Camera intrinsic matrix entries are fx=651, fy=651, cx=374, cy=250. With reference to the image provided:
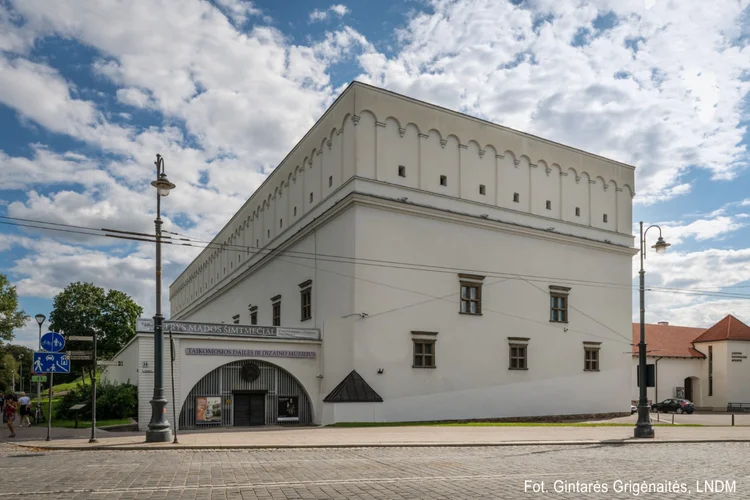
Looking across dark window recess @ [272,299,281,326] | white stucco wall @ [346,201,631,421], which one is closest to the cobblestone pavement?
white stucco wall @ [346,201,631,421]

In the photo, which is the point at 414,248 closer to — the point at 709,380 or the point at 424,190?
the point at 424,190

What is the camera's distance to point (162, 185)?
19938 millimetres

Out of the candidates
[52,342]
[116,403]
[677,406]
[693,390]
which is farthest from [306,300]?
[693,390]

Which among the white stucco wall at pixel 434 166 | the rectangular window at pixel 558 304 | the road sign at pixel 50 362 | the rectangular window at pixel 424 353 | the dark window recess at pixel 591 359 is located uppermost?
the white stucco wall at pixel 434 166

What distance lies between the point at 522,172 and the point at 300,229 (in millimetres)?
12567

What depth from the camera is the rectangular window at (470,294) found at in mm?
32156

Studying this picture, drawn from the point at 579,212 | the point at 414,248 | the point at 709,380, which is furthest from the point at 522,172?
the point at 709,380

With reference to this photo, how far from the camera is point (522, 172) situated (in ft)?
118

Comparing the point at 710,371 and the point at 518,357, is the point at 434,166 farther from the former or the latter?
the point at 710,371

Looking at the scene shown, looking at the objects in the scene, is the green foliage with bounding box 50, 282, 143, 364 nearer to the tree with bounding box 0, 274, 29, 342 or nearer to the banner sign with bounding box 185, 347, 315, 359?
the tree with bounding box 0, 274, 29, 342

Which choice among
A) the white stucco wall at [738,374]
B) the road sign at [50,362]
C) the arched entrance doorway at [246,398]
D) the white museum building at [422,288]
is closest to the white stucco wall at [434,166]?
the white museum building at [422,288]

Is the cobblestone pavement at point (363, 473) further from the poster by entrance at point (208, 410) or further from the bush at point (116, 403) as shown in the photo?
the bush at point (116, 403)

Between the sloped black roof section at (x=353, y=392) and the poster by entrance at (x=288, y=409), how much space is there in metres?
1.65

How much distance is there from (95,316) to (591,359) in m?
57.6
